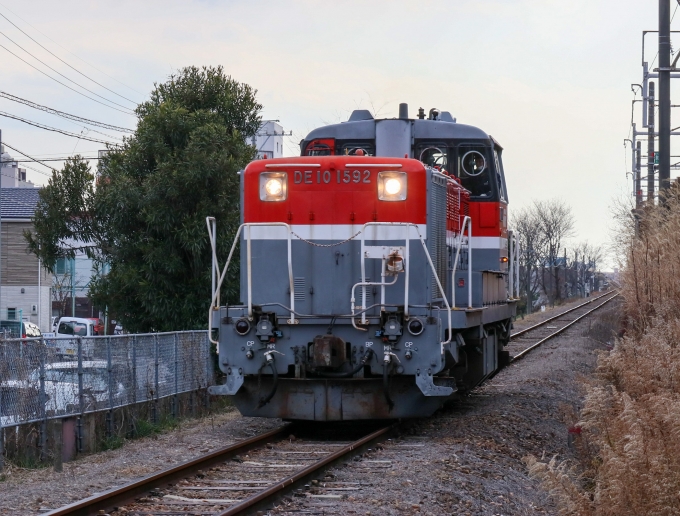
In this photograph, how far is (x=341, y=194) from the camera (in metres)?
9.95

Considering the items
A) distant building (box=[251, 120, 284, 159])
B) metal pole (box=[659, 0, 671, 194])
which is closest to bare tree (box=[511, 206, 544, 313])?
distant building (box=[251, 120, 284, 159])

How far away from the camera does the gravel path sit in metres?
6.71

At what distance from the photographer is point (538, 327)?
105ft

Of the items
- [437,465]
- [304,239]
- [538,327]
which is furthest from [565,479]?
[538,327]

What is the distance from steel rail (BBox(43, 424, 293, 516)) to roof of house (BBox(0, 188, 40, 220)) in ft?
111

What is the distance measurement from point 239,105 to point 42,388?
12.3 m

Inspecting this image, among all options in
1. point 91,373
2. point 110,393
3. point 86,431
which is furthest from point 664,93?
point 86,431

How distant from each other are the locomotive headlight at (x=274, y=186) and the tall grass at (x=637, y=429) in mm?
3816

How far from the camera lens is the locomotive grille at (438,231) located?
10.1 m

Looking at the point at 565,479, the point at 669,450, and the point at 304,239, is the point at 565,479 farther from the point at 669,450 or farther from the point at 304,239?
the point at 304,239

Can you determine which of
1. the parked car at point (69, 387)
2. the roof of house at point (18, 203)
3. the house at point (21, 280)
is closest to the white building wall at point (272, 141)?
the roof of house at point (18, 203)

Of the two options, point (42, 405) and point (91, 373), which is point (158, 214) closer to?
point (91, 373)

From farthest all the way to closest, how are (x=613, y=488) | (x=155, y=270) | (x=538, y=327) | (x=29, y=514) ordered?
(x=538, y=327)
(x=155, y=270)
(x=29, y=514)
(x=613, y=488)

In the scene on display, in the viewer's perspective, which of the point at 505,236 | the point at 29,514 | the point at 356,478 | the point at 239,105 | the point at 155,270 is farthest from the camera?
the point at 239,105
